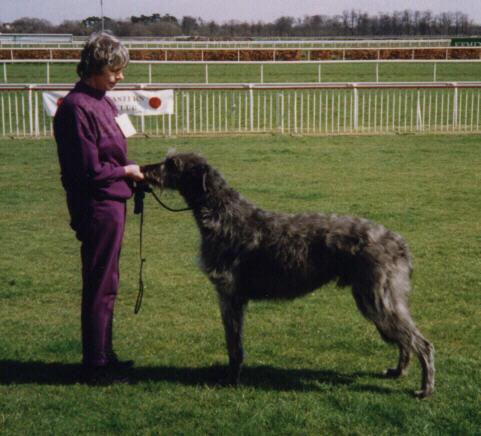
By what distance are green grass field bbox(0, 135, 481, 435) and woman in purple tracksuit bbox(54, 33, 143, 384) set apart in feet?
1.57

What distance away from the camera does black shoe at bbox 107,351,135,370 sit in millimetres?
5395

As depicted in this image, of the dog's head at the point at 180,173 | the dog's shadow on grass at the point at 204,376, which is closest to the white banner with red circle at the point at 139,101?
the dog's shadow on grass at the point at 204,376

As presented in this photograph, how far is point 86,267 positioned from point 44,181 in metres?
8.70

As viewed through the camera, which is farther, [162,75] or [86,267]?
[162,75]

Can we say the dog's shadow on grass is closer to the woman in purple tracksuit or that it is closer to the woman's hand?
the woman in purple tracksuit

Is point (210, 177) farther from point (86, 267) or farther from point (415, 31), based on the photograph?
point (415, 31)

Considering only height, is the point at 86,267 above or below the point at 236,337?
above

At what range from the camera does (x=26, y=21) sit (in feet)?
385

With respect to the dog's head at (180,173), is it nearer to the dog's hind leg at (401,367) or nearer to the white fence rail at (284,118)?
the dog's hind leg at (401,367)

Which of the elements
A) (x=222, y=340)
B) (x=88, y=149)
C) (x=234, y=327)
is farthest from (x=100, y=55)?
(x=222, y=340)

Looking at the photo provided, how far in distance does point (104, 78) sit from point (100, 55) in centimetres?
17

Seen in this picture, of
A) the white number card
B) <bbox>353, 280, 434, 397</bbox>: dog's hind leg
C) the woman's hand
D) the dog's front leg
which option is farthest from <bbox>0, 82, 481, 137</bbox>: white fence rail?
<bbox>353, 280, 434, 397</bbox>: dog's hind leg

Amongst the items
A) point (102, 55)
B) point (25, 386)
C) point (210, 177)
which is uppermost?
point (102, 55)

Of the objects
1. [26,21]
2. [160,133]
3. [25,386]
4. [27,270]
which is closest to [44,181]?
[27,270]
